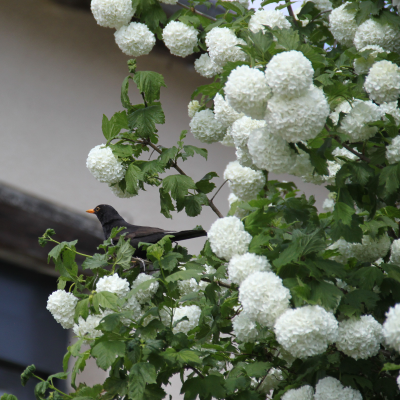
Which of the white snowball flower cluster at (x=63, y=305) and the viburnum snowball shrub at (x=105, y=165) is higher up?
the viburnum snowball shrub at (x=105, y=165)

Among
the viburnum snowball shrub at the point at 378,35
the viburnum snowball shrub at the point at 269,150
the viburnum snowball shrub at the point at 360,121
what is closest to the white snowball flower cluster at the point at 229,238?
the viburnum snowball shrub at the point at 269,150

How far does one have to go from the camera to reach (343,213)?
1376 millimetres

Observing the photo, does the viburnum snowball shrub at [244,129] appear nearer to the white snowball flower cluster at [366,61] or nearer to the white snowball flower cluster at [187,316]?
the white snowball flower cluster at [366,61]

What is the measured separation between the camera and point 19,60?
11.6ft

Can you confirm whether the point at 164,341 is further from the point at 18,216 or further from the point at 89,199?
the point at 89,199

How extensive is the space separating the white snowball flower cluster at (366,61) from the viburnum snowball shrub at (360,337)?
0.80 m

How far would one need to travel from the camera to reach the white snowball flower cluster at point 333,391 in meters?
1.36

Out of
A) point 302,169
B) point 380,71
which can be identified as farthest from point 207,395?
point 380,71

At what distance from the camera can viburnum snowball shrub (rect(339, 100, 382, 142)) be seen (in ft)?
4.80

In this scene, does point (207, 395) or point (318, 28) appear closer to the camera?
point (207, 395)

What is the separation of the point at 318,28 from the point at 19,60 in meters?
2.10

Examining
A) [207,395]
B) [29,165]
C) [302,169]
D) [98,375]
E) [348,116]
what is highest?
[348,116]

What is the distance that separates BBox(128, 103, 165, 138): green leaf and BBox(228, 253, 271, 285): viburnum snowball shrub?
0.76 m

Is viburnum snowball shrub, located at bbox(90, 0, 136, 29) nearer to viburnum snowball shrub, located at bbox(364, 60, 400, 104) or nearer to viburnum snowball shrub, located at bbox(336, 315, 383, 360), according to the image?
viburnum snowball shrub, located at bbox(364, 60, 400, 104)
